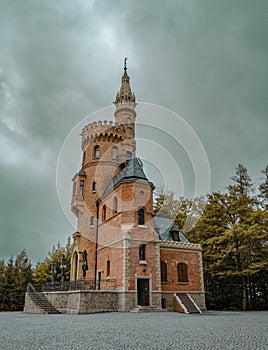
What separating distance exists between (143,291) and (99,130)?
18230 millimetres

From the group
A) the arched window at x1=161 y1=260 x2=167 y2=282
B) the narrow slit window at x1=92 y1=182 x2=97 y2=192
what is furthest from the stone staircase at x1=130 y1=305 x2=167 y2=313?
the narrow slit window at x1=92 y1=182 x2=97 y2=192

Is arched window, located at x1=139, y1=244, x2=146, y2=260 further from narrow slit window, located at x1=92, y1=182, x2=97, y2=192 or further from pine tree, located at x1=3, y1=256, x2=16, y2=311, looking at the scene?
pine tree, located at x1=3, y1=256, x2=16, y2=311

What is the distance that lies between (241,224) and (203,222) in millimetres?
4708

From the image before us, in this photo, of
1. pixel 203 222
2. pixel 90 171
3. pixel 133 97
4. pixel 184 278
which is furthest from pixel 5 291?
pixel 133 97

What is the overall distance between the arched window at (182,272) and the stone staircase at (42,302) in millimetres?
9822

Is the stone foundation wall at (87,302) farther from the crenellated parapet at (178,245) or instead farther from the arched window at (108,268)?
the crenellated parapet at (178,245)

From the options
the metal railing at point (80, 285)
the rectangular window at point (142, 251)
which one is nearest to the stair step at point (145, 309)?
the metal railing at point (80, 285)

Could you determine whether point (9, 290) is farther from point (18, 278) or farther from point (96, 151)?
point (96, 151)

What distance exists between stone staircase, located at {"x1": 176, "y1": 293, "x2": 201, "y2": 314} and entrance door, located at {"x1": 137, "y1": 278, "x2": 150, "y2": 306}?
9.03ft

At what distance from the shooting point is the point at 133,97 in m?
41.1

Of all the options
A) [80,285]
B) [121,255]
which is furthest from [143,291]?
[80,285]

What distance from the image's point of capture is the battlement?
1302 inches

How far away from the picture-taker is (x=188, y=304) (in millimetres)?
22188

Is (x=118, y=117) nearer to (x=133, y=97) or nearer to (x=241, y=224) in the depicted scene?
(x=133, y=97)
